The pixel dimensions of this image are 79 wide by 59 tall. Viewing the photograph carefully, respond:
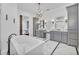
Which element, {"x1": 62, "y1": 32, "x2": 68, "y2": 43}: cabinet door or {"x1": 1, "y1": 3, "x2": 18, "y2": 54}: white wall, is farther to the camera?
{"x1": 62, "y1": 32, "x2": 68, "y2": 43}: cabinet door

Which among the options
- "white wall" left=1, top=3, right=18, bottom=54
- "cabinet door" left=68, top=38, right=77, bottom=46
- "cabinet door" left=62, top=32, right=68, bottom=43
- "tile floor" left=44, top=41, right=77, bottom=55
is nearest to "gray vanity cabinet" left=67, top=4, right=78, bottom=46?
"cabinet door" left=68, top=38, right=77, bottom=46

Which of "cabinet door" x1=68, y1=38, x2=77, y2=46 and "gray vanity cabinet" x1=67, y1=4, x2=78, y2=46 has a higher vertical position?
"gray vanity cabinet" x1=67, y1=4, x2=78, y2=46

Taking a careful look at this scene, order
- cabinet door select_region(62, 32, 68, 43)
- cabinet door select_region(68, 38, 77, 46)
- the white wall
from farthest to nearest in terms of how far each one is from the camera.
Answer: cabinet door select_region(62, 32, 68, 43) < cabinet door select_region(68, 38, 77, 46) < the white wall

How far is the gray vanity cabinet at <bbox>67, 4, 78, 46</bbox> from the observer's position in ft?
10.4

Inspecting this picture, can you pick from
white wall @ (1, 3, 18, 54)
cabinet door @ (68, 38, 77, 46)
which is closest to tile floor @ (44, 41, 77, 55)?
white wall @ (1, 3, 18, 54)

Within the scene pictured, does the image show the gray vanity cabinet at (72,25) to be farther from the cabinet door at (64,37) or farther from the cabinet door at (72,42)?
the cabinet door at (64,37)

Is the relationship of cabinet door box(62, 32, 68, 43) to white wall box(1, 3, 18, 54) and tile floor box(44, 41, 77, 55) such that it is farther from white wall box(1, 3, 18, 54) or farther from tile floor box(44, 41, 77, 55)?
white wall box(1, 3, 18, 54)

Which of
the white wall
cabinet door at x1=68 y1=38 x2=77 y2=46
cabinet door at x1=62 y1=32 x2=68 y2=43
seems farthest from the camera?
cabinet door at x1=62 y1=32 x2=68 y2=43

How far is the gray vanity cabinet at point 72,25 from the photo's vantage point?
125 inches

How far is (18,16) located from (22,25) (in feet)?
0.64

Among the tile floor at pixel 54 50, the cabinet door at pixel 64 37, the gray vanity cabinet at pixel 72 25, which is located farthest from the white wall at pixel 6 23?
the cabinet door at pixel 64 37

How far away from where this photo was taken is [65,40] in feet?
12.2

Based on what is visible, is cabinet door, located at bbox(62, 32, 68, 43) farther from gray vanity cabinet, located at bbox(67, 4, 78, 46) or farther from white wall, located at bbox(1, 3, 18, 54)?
white wall, located at bbox(1, 3, 18, 54)

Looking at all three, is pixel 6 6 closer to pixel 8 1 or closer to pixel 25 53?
pixel 8 1
